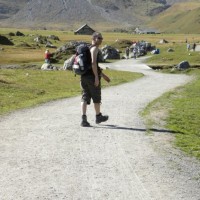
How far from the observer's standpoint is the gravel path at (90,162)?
8406mm

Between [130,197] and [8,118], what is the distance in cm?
918

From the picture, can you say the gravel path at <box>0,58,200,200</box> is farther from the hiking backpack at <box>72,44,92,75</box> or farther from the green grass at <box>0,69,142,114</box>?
the green grass at <box>0,69,142,114</box>

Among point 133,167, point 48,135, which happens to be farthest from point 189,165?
point 48,135

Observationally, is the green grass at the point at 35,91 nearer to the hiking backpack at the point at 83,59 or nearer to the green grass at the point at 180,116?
the hiking backpack at the point at 83,59

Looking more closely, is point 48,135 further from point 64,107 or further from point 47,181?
point 64,107

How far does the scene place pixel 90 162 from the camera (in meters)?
10.3

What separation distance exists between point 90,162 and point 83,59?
4371mm

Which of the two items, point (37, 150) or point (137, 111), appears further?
point (137, 111)

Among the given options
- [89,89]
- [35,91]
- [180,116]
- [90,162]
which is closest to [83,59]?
[89,89]

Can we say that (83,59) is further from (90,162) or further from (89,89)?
(90,162)

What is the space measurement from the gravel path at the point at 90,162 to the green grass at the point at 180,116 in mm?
467

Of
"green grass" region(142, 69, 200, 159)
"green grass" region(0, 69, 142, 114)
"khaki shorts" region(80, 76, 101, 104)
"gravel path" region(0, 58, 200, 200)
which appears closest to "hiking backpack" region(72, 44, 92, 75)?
"khaki shorts" region(80, 76, 101, 104)

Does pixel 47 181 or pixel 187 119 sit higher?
pixel 47 181

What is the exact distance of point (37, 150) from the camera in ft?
37.2
